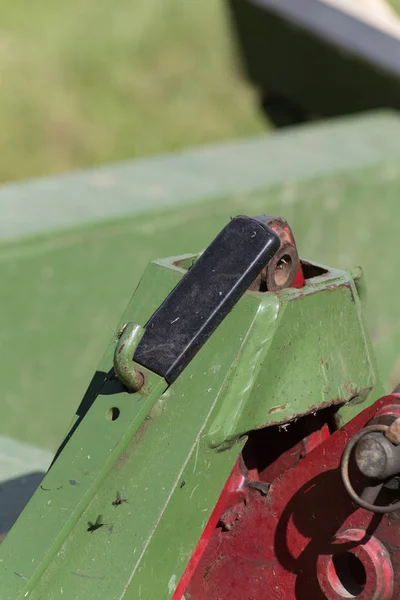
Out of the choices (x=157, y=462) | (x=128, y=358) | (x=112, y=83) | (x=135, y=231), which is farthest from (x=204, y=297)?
(x=112, y=83)

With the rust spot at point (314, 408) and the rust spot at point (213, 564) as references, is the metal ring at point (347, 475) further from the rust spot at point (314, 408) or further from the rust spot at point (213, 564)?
the rust spot at point (213, 564)

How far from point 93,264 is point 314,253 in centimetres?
126

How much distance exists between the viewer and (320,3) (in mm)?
6398

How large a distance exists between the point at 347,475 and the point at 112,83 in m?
5.23

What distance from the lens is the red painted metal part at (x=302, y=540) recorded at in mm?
1617

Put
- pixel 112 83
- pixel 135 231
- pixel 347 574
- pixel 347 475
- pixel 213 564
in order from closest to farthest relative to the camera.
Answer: pixel 347 475, pixel 347 574, pixel 213 564, pixel 135 231, pixel 112 83

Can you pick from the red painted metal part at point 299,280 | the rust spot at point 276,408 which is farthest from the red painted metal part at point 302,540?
the red painted metal part at point 299,280

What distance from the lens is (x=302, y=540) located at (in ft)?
5.63

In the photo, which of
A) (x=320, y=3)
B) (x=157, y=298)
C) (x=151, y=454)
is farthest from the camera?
(x=320, y=3)

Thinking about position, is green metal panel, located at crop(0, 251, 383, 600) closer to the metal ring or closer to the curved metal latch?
the curved metal latch

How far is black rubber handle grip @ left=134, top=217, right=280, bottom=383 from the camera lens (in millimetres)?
1637

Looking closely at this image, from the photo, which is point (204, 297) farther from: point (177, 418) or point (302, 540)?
point (302, 540)

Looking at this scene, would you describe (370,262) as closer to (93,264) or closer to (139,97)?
(93,264)

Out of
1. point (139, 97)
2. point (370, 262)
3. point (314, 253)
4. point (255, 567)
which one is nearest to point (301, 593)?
point (255, 567)
